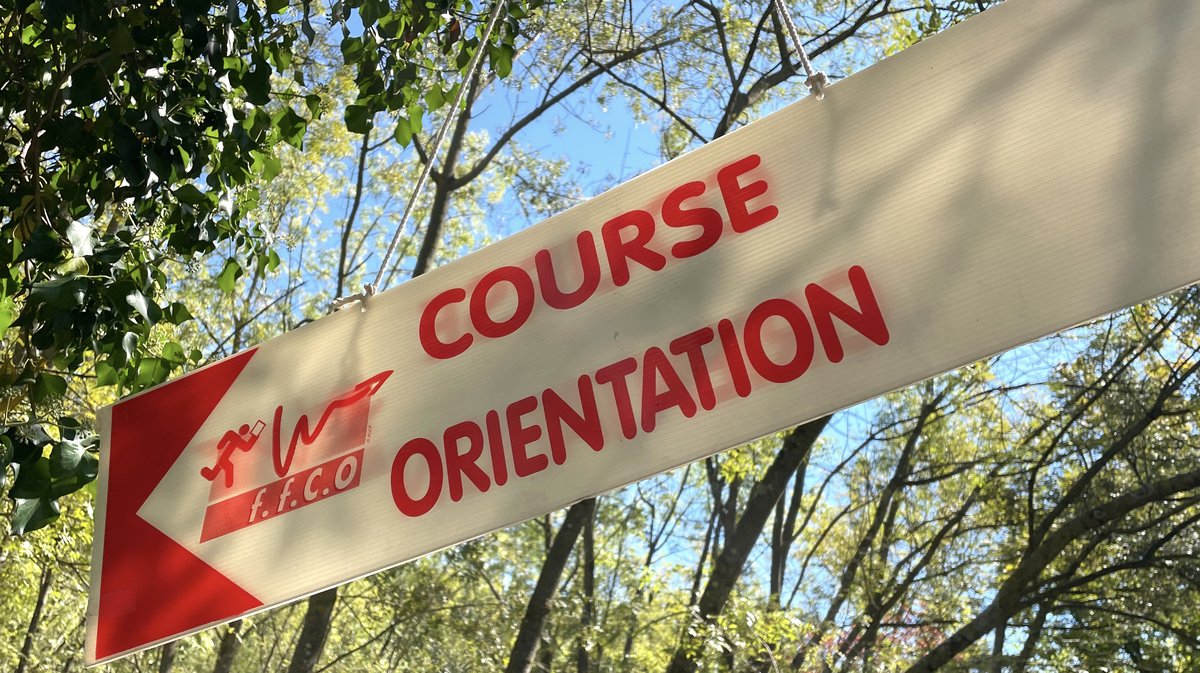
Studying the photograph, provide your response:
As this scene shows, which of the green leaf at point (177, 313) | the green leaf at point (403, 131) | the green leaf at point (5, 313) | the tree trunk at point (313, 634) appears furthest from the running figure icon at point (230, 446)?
the tree trunk at point (313, 634)

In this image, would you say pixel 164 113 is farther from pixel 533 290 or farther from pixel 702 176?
pixel 702 176

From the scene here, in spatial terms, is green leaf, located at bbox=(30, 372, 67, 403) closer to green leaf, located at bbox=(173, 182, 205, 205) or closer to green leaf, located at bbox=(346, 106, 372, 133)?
green leaf, located at bbox=(173, 182, 205, 205)

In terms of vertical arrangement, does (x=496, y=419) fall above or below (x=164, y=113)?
below

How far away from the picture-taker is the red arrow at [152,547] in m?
1.69

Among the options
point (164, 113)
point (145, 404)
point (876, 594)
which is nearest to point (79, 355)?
point (145, 404)

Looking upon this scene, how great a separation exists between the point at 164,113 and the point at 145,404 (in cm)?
65

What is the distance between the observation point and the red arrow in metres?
1.69

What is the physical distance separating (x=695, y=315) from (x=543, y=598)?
507 cm

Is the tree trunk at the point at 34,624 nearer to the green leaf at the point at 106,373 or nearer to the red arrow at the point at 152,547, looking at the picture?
the green leaf at the point at 106,373

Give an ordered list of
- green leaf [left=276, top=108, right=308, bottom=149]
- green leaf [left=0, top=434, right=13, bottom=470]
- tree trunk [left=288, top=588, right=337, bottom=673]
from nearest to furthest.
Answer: green leaf [left=0, top=434, right=13, bottom=470], green leaf [left=276, top=108, right=308, bottom=149], tree trunk [left=288, top=588, right=337, bottom=673]

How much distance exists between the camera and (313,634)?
23.0 ft

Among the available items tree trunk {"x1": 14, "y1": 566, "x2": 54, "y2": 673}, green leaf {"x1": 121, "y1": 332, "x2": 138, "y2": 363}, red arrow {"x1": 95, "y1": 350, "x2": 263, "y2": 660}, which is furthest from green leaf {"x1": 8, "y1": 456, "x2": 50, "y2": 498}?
tree trunk {"x1": 14, "y1": 566, "x2": 54, "y2": 673}

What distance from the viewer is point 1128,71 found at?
131 centimetres

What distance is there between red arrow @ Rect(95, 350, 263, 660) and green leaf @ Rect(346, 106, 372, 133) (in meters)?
0.91
